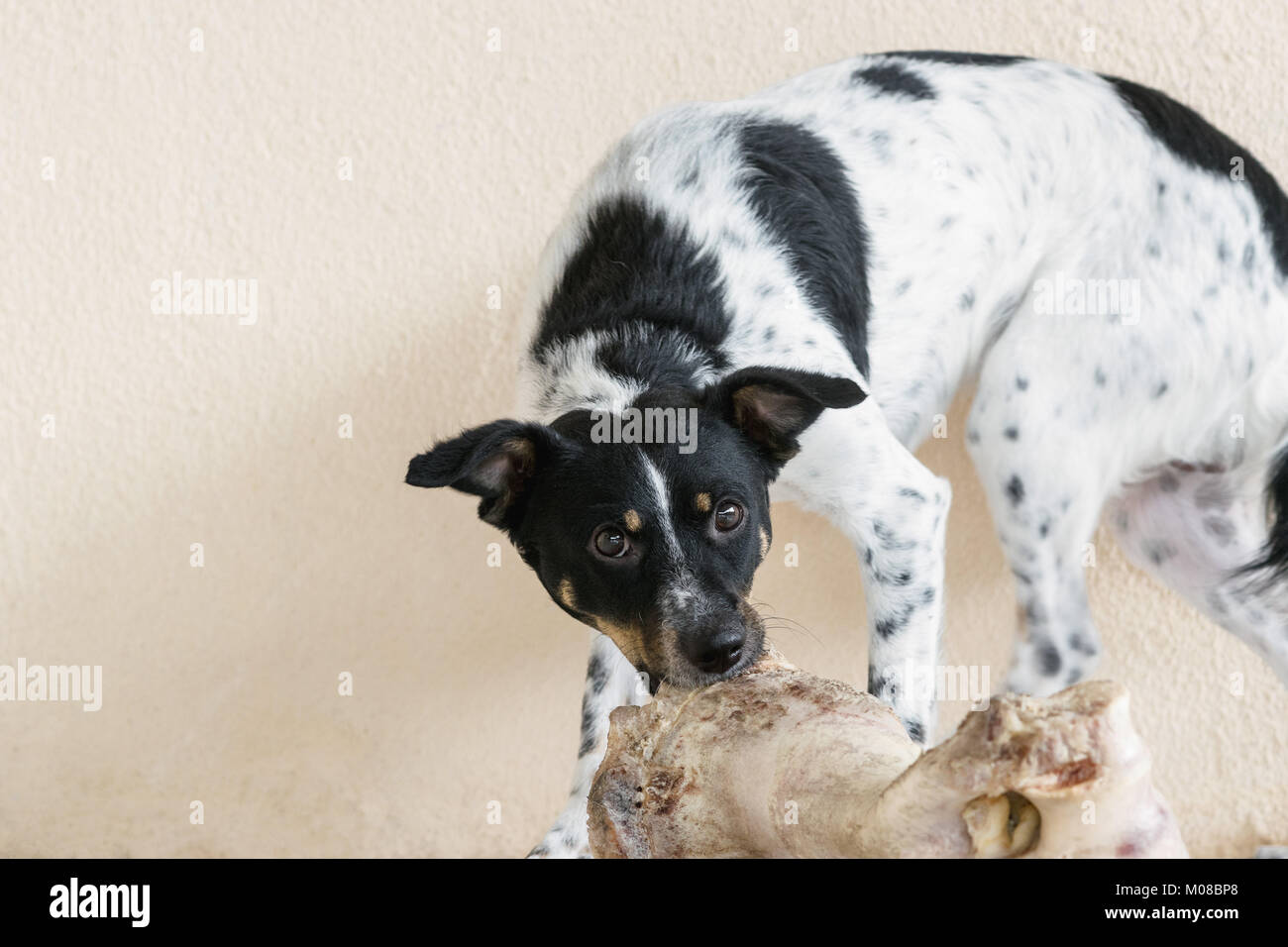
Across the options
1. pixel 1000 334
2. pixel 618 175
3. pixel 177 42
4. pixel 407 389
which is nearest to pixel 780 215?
pixel 618 175

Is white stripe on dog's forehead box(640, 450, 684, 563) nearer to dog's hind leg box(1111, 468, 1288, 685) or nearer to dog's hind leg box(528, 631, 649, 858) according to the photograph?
dog's hind leg box(528, 631, 649, 858)

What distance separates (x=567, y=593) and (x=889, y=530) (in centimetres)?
55

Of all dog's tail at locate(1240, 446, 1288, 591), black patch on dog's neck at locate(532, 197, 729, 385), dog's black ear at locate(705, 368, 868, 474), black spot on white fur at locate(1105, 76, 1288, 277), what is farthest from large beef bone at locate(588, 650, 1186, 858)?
black spot on white fur at locate(1105, 76, 1288, 277)

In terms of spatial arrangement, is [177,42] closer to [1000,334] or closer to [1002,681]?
[1000,334]

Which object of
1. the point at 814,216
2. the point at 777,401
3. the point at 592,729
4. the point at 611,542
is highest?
the point at 814,216

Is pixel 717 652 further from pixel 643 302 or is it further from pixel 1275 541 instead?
pixel 1275 541

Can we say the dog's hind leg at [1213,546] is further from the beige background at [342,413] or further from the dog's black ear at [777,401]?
the dog's black ear at [777,401]

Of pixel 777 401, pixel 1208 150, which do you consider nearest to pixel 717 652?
pixel 777 401

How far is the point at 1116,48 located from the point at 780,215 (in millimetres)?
878

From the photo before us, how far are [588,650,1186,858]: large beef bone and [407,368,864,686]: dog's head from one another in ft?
0.30

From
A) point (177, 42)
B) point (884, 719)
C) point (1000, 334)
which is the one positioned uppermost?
point (177, 42)

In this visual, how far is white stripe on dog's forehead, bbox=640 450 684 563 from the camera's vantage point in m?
1.64

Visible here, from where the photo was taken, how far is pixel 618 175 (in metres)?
2.04

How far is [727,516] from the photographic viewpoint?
5.59ft
